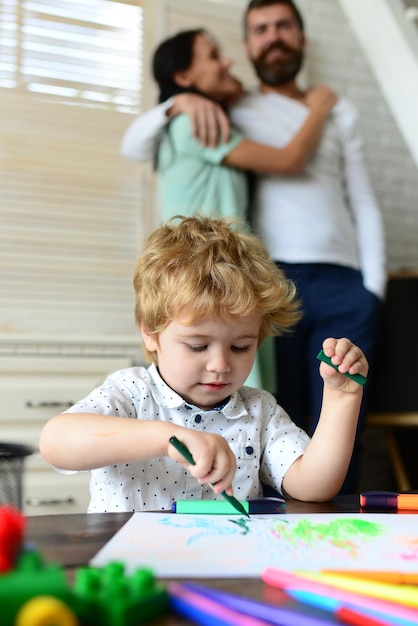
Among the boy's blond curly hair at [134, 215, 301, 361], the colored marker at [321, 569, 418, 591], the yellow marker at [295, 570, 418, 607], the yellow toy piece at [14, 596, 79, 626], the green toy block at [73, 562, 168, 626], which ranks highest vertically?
the boy's blond curly hair at [134, 215, 301, 361]

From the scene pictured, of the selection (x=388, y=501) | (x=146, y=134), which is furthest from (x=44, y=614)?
(x=146, y=134)

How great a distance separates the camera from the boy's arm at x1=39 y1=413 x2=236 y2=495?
65cm

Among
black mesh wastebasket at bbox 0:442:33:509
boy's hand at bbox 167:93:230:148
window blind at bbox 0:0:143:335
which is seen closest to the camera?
black mesh wastebasket at bbox 0:442:33:509

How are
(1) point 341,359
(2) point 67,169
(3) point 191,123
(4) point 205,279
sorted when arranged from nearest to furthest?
(1) point 341,359
(4) point 205,279
(3) point 191,123
(2) point 67,169

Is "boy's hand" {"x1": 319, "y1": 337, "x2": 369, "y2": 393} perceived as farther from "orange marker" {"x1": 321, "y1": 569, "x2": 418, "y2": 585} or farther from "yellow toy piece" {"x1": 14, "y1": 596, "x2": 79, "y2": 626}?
"yellow toy piece" {"x1": 14, "y1": 596, "x2": 79, "y2": 626}

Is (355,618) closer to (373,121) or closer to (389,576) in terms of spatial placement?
(389,576)

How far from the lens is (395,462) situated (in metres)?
2.50

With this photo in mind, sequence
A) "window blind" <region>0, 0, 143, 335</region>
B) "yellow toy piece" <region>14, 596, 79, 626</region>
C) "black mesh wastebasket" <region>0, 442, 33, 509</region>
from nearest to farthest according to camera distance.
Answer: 1. "yellow toy piece" <region>14, 596, 79, 626</region>
2. "black mesh wastebasket" <region>0, 442, 33, 509</region>
3. "window blind" <region>0, 0, 143, 335</region>

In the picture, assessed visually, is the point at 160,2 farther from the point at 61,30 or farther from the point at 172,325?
the point at 172,325

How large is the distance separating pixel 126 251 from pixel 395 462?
1224 mm

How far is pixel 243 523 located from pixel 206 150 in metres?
Answer: 1.26

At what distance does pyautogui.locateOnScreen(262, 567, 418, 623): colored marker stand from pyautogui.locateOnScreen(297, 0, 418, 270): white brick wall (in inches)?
98.6

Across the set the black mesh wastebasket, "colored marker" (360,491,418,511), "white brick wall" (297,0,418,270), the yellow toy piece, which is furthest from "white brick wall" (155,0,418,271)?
the yellow toy piece

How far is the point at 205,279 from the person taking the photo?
3.10 feet
